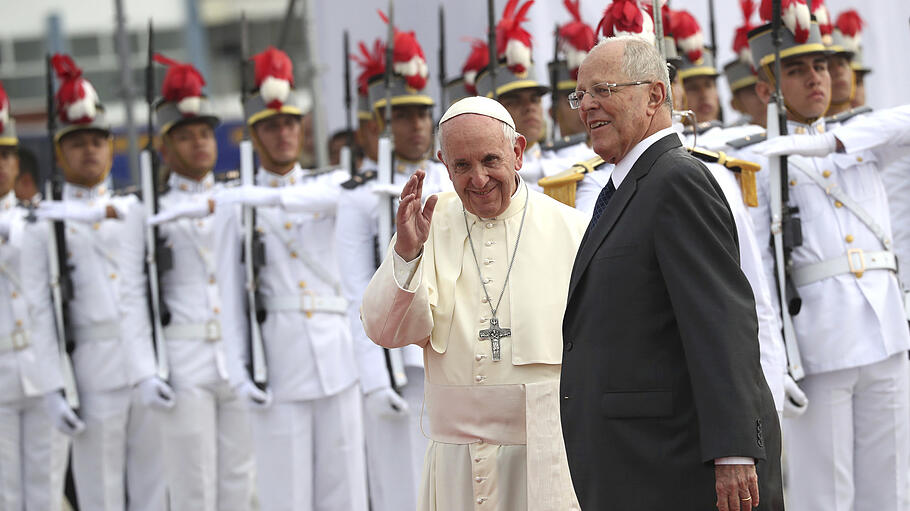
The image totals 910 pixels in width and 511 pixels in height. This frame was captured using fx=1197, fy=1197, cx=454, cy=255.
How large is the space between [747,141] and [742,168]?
0.80m

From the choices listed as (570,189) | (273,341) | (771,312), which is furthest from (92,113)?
(771,312)

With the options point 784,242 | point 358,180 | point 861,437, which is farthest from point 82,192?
point 861,437

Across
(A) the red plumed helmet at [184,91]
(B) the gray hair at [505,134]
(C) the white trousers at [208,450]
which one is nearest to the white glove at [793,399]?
(B) the gray hair at [505,134]

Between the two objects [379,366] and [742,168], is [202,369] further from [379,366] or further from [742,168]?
[742,168]

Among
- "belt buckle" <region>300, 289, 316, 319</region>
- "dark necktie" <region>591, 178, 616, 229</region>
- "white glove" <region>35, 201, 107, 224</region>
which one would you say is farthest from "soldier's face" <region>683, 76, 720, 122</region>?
"dark necktie" <region>591, 178, 616, 229</region>

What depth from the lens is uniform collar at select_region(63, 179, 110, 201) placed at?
7.36 metres

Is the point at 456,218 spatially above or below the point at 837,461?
above

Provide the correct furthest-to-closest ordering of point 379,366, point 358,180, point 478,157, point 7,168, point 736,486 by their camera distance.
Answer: point 7,168, point 358,180, point 379,366, point 478,157, point 736,486

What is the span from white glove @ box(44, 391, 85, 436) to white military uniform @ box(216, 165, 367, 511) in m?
1.37

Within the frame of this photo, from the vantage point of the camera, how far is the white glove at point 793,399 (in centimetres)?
488

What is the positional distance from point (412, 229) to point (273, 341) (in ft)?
9.95

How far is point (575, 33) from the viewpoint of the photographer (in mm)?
6738

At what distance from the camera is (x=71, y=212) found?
23.2ft

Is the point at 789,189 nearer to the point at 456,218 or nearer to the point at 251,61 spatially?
the point at 456,218
